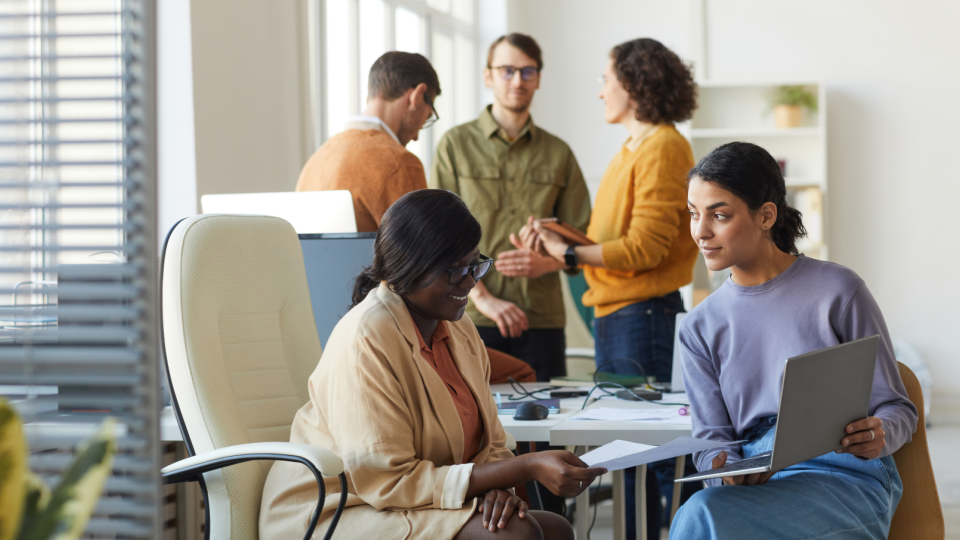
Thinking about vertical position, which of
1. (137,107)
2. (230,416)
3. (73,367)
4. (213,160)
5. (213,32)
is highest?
(213,32)

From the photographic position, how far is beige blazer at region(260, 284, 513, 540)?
1.44 metres

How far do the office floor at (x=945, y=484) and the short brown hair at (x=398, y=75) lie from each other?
1804 millimetres

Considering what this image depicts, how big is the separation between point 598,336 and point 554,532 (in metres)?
1.14

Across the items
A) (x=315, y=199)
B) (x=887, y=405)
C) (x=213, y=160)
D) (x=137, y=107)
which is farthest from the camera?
(x=213, y=160)

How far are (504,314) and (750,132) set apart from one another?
3581 millimetres

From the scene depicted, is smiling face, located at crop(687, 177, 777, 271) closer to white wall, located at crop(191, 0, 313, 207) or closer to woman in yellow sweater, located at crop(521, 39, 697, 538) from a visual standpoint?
woman in yellow sweater, located at crop(521, 39, 697, 538)

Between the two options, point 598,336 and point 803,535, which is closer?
point 803,535

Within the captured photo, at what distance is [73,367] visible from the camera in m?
0.61

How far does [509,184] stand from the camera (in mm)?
2932

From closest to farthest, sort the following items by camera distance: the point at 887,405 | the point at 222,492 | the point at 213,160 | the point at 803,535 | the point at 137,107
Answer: the point at 137,107 < the point at 803,535 < the point at 887,405 < the point at 222,492 < the point at 213,160

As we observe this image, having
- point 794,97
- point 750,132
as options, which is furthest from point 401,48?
point 794,97

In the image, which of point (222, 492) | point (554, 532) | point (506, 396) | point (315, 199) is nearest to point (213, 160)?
point (315, 199)

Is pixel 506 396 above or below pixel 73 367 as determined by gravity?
below

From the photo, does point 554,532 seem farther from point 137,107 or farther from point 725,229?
point 137,107
